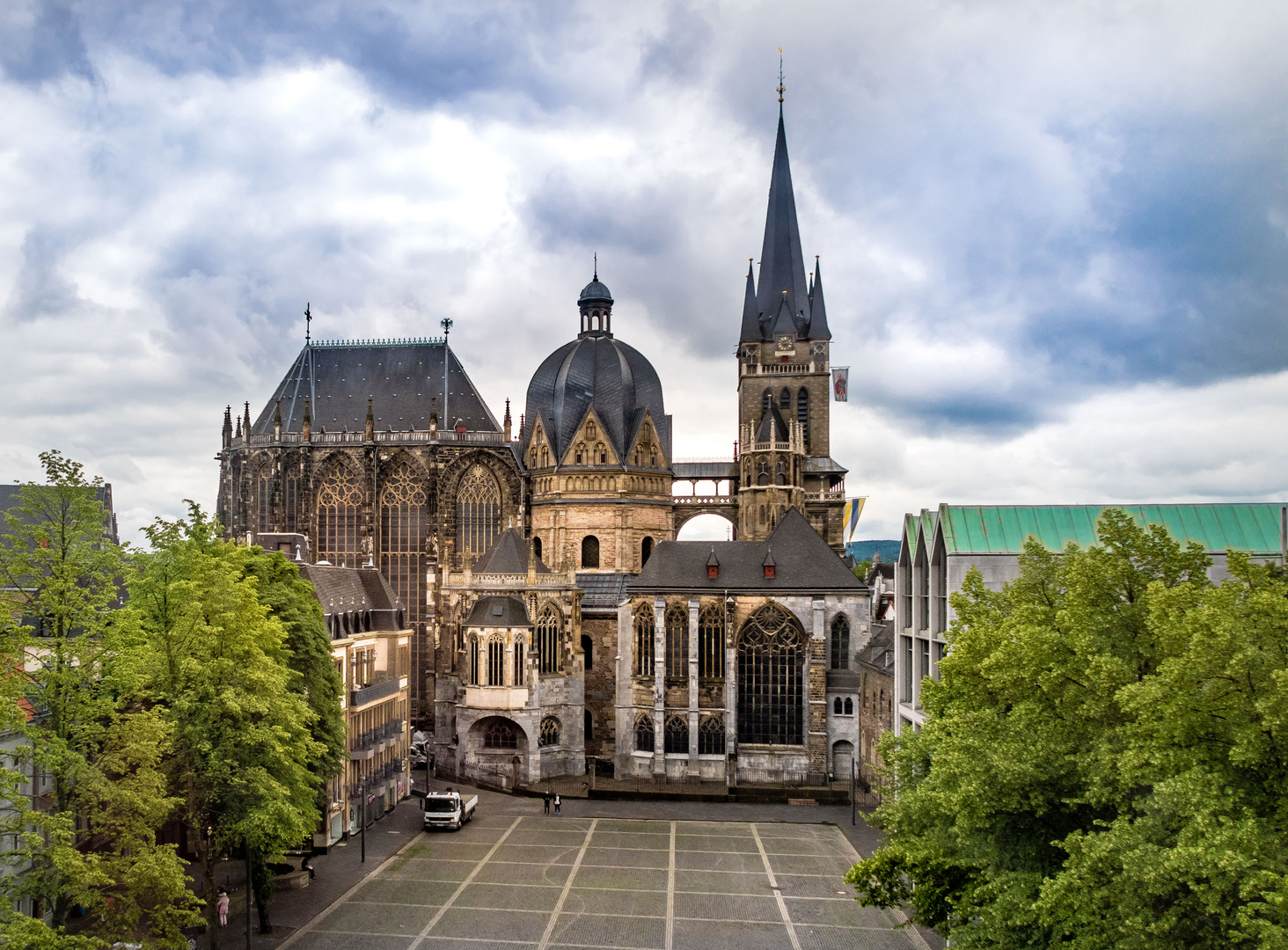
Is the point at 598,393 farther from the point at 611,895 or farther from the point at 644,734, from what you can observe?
the point at 611,895

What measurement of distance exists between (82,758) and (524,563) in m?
37.1

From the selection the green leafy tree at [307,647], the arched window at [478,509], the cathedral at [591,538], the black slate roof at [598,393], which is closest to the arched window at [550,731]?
the cathedral at [591,538]

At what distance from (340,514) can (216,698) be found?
45.8 m

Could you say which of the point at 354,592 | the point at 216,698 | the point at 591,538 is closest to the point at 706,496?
the point at 591,538

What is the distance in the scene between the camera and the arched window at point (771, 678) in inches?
2169

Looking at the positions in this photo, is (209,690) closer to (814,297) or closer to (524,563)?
(524,563)

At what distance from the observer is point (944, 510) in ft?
100

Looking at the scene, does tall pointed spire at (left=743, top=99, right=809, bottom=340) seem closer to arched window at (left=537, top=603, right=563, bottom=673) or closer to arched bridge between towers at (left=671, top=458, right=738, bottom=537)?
arched bridge between towers at (left=671, top=458, right=738, bottom=537)

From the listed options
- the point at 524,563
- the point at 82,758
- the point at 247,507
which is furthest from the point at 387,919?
the point at 247,507

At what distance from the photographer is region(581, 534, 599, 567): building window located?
66.4 m

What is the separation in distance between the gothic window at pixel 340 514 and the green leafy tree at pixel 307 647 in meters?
35.7

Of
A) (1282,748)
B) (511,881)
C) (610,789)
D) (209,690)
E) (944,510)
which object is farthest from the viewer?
(610,789)

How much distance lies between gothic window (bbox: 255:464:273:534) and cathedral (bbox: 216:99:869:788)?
181mm

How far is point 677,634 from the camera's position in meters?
56.8
